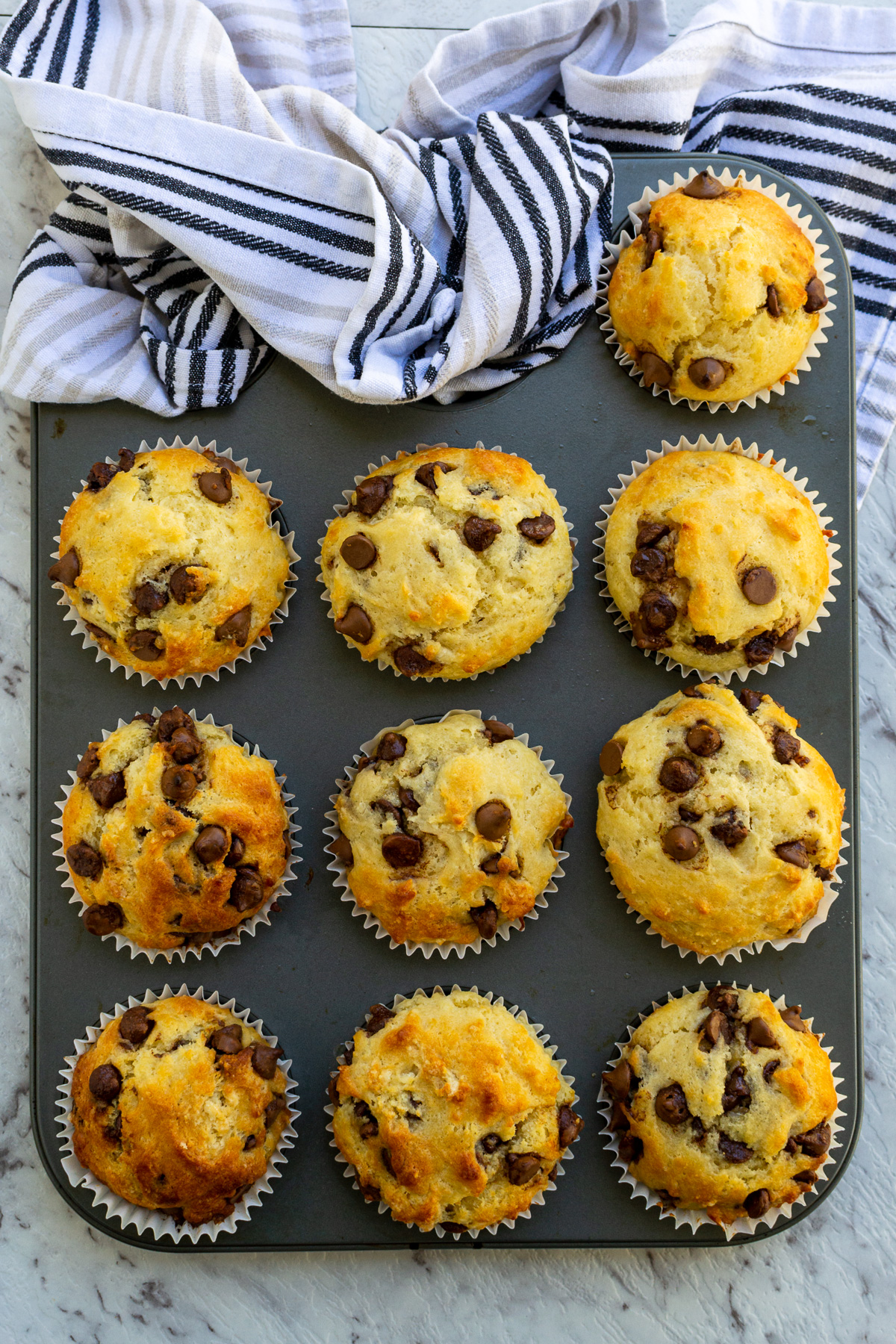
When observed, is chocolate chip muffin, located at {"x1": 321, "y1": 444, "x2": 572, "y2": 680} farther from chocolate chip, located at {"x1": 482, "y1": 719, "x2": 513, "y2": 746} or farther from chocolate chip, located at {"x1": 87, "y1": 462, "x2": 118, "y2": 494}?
chocolate chip, located at {"x1": 87, "y1": 462, "x2": 118, "y2": 494}

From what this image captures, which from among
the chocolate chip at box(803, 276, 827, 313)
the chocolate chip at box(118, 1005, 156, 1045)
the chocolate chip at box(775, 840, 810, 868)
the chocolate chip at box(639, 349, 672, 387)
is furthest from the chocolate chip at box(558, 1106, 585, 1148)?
the chocolate chip at box(803, 276, 827, 313)

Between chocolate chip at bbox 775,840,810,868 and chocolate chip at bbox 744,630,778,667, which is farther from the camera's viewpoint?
chocolate chip at bbox 744,630,778,667

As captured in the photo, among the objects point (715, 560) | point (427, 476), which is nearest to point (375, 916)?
point (427, 476)

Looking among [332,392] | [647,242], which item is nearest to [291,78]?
[332,392]

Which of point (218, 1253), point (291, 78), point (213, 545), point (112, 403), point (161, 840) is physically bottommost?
point (218, 1253)

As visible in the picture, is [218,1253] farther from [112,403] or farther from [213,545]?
[112,403]

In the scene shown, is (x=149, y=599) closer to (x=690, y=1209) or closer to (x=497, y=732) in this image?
(x=497, y=732)
